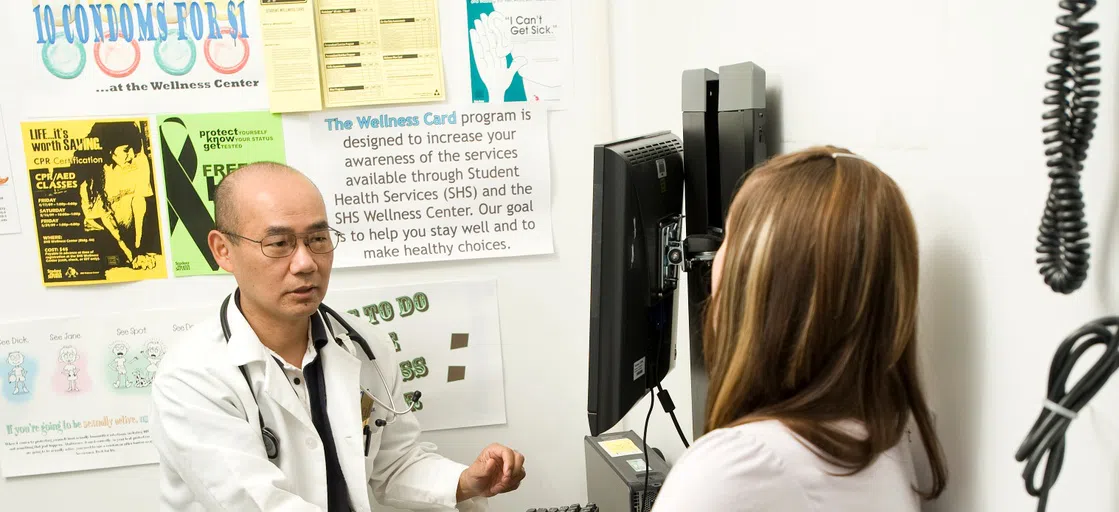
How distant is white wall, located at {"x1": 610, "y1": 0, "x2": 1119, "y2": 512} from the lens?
0.65m

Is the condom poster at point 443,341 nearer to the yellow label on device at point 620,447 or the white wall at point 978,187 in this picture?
the yellow label on device at point 620,447

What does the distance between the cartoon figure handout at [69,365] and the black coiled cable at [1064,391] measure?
206 cm

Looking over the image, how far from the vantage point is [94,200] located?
195 cm

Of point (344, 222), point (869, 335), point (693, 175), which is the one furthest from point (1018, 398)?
point (344, 222)

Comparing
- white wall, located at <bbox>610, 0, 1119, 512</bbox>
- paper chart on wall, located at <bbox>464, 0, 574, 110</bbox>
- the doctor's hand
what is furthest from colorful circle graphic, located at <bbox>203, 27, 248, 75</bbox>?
white wall, located at <bbox>610, 0, 1119, 512</bbox>

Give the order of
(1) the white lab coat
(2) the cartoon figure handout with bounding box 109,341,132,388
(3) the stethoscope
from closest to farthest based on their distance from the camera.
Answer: (1) the white lab coat < (3) the stethoscope < (2) the cartoon figure handout with bounding box 109,341,132,388

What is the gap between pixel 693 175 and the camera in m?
1.25

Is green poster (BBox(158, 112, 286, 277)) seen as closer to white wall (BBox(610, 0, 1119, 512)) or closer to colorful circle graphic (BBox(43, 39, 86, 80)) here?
colorful circle graphic (BBox(43, 39, 86, 80))

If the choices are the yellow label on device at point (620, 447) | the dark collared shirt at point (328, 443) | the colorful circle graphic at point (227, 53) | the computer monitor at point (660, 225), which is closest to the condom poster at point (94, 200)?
the colorful circle graphic at point (227, 53)

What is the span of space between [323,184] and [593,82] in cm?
72

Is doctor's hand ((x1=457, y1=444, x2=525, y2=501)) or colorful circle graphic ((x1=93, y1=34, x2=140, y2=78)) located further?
colorful circle graphic ((x1=93, y1=34, x2=140, y2=78))

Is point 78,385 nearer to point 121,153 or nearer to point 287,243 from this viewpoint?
point 121,153

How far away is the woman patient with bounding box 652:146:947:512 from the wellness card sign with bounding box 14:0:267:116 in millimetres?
1503

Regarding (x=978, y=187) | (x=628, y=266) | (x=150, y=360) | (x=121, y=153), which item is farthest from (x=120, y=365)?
(x=978, y=187)
